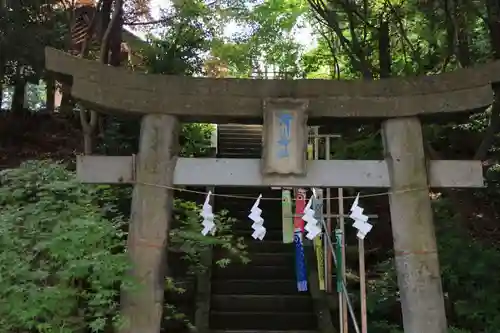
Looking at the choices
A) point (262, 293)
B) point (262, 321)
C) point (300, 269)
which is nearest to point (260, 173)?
point (300, 269)

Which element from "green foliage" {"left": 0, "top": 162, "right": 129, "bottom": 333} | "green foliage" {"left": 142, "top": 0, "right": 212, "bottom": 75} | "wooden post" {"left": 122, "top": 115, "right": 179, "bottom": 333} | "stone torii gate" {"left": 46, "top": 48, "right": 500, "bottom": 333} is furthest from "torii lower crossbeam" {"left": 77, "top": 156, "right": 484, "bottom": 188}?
"green foliage" {"left": 142, "top": 0, "right": 212, "bottom": 75}

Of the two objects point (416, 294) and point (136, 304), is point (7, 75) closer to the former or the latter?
point (136, 304)

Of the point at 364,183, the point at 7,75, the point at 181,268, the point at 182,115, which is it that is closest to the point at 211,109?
the point at 182,115

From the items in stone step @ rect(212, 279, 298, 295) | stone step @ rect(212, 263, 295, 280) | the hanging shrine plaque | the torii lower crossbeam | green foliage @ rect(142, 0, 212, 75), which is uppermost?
green foliage @ rect(142, 0, 212, 75)

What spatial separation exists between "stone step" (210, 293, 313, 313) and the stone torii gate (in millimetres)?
2483

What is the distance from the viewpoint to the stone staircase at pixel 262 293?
7.31 m

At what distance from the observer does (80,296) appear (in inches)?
194

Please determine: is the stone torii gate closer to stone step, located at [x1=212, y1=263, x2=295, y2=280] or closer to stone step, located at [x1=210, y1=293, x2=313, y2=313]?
stone step, located at [x1=210, y1=293, x2=313, y2=313]

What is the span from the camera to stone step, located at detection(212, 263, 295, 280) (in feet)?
26.8

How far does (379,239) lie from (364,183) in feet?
12.8

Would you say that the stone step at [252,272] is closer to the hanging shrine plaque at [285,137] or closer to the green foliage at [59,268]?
the green foliage at [59,268]

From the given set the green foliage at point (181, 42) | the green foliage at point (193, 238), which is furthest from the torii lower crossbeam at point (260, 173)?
the green foliage at point (181, 42)

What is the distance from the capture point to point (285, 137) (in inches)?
210

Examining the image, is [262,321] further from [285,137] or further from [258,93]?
[258,93]
